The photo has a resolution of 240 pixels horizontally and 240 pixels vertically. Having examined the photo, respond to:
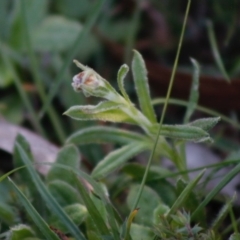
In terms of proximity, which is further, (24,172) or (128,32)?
(128,32)

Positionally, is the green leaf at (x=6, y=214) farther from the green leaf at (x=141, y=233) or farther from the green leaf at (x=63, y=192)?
the green leaf at (x=141, y=233)

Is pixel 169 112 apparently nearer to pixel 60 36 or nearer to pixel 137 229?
pixel 60 36

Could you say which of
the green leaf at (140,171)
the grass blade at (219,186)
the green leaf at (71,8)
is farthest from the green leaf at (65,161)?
the green leaf at (71,8)

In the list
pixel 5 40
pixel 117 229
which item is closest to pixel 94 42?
pixel 5 40

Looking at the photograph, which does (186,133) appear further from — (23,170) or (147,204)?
(23,170)

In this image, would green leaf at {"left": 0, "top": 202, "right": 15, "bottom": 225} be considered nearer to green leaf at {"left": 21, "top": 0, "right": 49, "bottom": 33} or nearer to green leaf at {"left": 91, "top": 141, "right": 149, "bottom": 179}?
green leaf at {"left": 91, "top": 141, "right": 149, "bottom": 179}

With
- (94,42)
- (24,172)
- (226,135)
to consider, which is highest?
(94,42)
